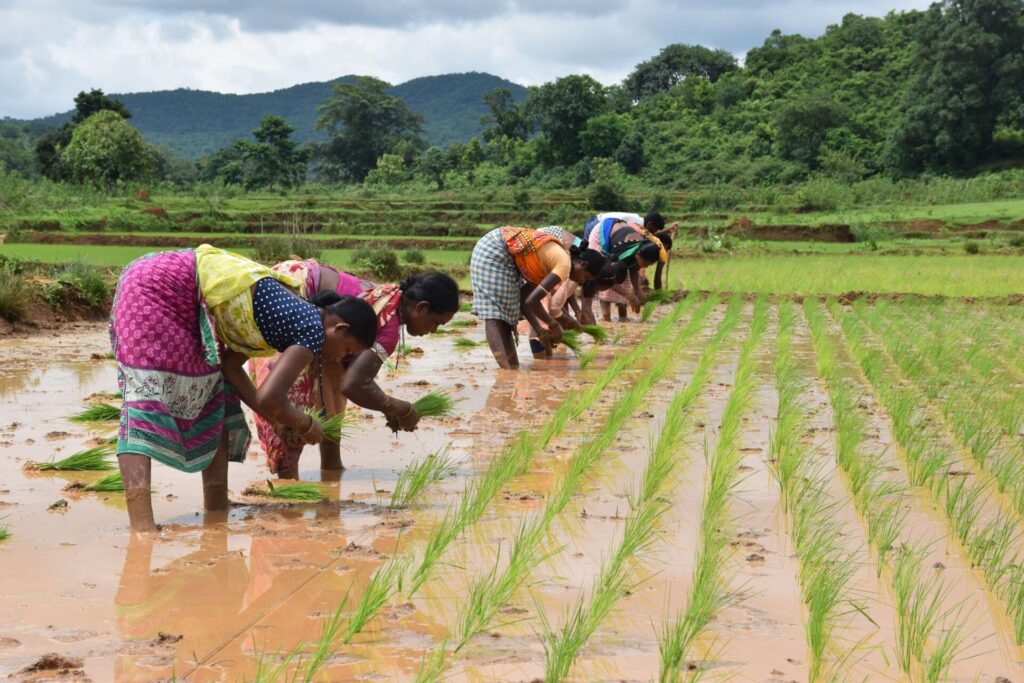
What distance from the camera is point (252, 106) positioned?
173 m

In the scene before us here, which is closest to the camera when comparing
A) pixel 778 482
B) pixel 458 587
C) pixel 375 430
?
pixel 458 587

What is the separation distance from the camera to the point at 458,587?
3.08 m

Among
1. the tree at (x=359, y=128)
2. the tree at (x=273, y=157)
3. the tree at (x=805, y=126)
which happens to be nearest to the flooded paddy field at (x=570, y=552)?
the tree at (x=805, y=126)

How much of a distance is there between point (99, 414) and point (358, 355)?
1.94 m

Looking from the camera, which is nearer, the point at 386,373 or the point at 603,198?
the point at 386,373

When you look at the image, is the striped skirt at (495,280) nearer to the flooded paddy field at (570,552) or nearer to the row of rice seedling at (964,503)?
the flooded paddy field at (570,552)

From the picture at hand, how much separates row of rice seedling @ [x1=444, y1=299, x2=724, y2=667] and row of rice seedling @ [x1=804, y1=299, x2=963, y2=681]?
38.7 inches

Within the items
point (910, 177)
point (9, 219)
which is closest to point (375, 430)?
point (9, 219)

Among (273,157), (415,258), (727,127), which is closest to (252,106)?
(273,157)

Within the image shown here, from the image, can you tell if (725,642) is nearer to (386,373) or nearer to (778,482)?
(778,482)

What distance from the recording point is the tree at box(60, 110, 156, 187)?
38.2 metres

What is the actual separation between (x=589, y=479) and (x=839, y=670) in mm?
1983

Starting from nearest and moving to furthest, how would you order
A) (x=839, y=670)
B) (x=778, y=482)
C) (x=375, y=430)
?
1. (x=839, y=670)
2. (x=778, y=482)
3. (x=375, y=430)

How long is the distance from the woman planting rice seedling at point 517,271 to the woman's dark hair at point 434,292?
279cm
